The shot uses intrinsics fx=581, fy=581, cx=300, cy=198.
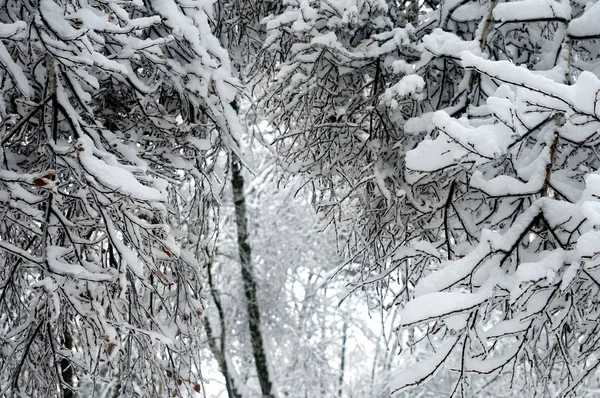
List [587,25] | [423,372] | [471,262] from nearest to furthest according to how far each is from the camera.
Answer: [423,372] < [471,262] < [587,25]

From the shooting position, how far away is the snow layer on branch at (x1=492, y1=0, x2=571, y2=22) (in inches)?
97.2

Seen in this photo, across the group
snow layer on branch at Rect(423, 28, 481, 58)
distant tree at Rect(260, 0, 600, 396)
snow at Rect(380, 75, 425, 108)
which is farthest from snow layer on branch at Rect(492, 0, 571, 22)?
snow at Rect(380, 75, 425, 108)

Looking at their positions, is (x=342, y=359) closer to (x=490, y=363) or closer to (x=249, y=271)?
(x=249, y=271)

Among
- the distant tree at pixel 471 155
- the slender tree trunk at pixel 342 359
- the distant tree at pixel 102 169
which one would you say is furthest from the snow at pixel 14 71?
the slender tree trunk at pixel 342 359

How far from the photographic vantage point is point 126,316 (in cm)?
311

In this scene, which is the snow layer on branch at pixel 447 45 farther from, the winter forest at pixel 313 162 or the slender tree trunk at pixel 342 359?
the slender tree trunk at pixel 342 359

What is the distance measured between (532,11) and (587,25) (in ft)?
0.76

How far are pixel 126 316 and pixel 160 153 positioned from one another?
0.90 m

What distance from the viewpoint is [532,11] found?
249cm

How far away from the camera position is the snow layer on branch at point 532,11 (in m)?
2.47

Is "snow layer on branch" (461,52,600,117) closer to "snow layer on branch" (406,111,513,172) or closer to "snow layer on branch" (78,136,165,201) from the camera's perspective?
"snow layer on branch" (406,111,513,172)

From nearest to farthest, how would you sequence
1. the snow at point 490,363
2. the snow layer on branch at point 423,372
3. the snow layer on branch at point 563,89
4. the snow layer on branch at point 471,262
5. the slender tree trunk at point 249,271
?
1. the snow layer on branch at point 563,89
2. the snow layer on branch at point 423,372
3. the snow layer on branch at point 471,262
4. the snow at point 490,363
5. the slender tree trunk at point 249,271

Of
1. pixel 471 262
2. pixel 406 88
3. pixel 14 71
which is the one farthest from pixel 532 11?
pixel 14 71

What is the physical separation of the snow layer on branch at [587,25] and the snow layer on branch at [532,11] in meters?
0.05
